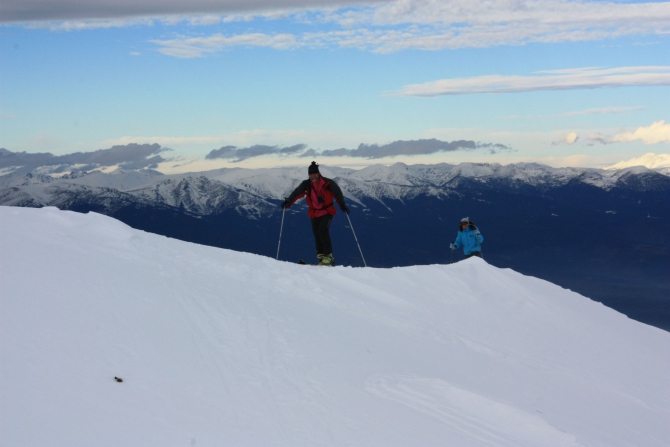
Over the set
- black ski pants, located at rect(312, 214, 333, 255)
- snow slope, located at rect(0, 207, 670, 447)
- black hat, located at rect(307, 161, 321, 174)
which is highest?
black hat, located at rect(307, 161, 321, 174)

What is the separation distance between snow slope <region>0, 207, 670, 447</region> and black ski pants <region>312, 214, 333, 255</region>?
160cm

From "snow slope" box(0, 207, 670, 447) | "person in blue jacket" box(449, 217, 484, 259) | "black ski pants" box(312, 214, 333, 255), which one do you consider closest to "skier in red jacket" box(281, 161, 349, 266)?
"black ski pants" box(312, 214, 333, 255)

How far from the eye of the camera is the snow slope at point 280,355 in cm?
524

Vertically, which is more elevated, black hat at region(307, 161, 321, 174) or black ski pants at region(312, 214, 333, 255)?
black hat at region(307, 161, 321, 174)

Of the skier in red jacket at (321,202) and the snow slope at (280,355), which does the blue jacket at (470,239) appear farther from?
the skier in red jacket at (321,202)

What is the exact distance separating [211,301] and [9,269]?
2.64 metres

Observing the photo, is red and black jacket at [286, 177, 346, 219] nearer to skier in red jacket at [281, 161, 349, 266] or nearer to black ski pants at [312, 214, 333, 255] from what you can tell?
skier in red jacket at [281, 161, 349, 266]

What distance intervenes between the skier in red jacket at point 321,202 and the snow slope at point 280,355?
162cm

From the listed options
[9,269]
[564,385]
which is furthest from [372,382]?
[9,269]

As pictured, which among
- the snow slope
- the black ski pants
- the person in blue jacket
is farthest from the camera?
the person in blue jacket

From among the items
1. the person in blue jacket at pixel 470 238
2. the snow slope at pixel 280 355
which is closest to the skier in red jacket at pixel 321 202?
the snow slope at pixel 280 355

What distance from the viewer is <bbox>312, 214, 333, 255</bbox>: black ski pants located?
1326 centimetres

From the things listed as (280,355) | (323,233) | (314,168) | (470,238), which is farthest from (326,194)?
(280,355)

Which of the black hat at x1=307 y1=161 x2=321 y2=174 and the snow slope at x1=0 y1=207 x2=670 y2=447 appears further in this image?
the black hat at x1=307 y1=161 x2=321 y2=174
